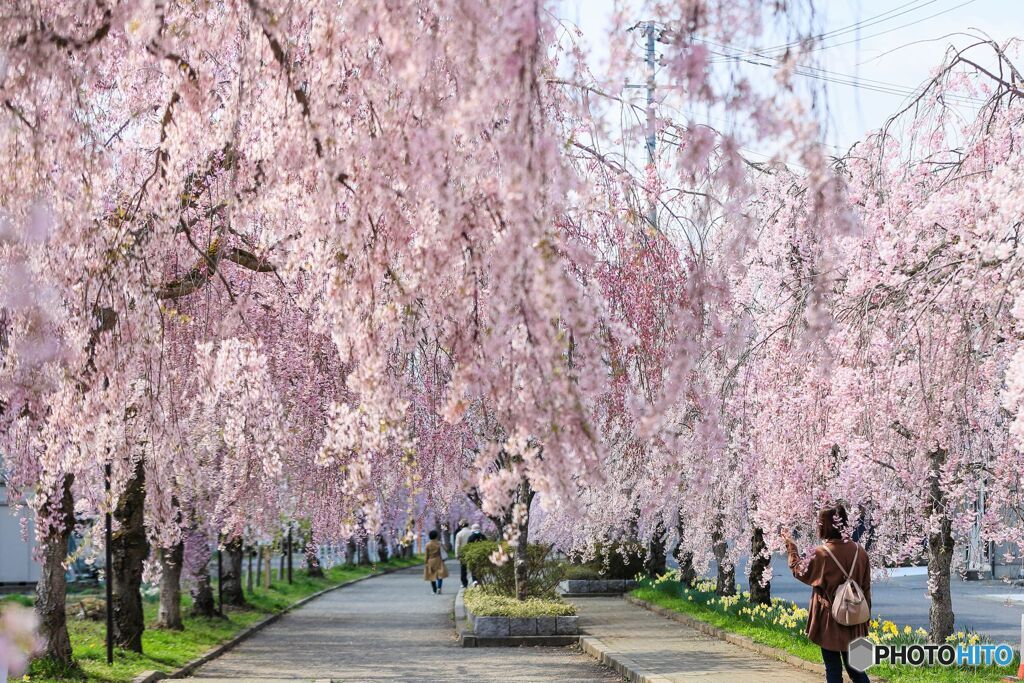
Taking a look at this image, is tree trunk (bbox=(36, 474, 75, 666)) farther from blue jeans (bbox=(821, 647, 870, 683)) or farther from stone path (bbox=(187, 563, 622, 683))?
blue jeans (bbox=(821, 647, 870, 683))

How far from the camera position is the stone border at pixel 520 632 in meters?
20.4

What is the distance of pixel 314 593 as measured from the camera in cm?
3653

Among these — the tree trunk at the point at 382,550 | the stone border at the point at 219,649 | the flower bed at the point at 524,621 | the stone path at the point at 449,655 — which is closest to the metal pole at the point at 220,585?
the stone border at the point at 219,649

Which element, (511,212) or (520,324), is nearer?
(511,212)

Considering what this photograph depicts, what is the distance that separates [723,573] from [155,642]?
40.6 ft

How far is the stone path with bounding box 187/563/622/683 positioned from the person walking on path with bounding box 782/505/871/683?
5.09 meters

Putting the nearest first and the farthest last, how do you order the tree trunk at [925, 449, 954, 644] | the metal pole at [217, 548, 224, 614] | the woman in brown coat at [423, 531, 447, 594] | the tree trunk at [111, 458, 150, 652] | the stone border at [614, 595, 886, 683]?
the stone border at [614, 595, 886, 683] → the tree trunk at [925, 449, 954, 644] → the tree trunk at [111, 458, 150, 652] → the metal pole at [217, 548, 224, 614] → the woman in brown coat at [423, 531, 447, 594]

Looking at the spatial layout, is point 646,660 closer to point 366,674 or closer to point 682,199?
point 366,674

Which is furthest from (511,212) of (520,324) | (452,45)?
(520,324)

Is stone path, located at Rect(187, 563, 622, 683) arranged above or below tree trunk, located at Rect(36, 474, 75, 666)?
below

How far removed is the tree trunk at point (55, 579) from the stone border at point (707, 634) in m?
6.54

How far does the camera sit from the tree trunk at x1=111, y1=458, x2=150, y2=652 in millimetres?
17531

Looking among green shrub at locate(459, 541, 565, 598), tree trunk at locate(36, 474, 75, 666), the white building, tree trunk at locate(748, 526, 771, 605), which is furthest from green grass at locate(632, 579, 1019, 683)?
the white building

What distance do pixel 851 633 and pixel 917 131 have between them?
4.27m
